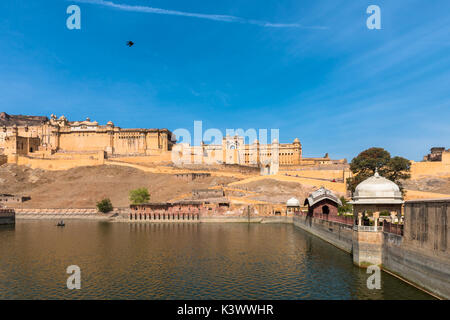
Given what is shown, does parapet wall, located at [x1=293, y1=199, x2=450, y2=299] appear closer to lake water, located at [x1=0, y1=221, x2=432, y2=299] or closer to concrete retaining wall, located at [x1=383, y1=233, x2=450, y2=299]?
concrete retaining wall, located at [x1=383, y1=233, x2=450, y2=299]

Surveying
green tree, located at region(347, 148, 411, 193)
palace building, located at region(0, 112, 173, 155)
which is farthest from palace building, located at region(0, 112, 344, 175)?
green tree, located at region(347, 148, 411, 193)

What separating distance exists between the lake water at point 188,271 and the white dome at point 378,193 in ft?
18.2

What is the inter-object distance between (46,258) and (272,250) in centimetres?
2144

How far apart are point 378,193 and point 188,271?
15879mm

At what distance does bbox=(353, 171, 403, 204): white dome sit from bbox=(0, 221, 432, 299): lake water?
5.54 m

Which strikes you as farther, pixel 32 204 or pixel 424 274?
pixel 32 204

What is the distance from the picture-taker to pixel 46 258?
3155 cm

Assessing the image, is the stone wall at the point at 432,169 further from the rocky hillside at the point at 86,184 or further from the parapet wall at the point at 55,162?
the parapet wall at the point at 55,162

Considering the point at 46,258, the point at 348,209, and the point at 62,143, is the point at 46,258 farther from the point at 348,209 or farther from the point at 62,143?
the point at 62,143

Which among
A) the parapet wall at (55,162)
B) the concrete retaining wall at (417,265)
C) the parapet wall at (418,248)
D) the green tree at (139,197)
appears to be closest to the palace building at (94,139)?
the parapet wall at (55,162)

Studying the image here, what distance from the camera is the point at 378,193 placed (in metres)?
27.2

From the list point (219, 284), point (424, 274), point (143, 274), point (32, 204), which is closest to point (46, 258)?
point (143, 274)

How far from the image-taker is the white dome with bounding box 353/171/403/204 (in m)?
27.0

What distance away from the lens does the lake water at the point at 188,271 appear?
21.2 metres
